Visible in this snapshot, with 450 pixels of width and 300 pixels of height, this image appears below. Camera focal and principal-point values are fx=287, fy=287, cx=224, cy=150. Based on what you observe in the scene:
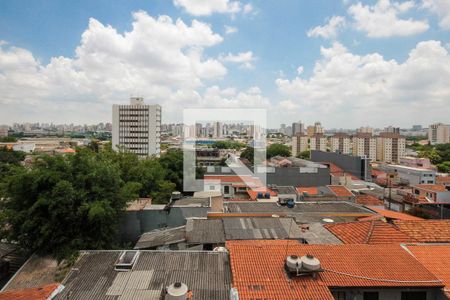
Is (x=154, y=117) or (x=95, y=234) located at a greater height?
(x=154, y=117)

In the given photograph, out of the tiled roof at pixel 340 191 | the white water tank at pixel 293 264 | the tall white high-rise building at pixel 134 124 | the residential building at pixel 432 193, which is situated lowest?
the residential building at pixel 432 193

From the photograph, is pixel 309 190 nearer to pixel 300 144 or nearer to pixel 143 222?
pixel 143 222

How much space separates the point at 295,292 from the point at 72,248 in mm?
6247

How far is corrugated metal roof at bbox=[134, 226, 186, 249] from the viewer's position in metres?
7.85

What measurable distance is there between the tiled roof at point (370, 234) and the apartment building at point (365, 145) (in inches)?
2145

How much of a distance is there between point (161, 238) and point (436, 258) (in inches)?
262

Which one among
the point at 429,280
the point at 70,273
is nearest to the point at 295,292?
the point at 429,280

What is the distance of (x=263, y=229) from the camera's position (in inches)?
329

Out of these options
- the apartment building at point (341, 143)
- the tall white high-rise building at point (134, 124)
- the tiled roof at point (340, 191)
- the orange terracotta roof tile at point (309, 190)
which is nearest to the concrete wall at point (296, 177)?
the orange terracotta roof tile at point (309, 190)

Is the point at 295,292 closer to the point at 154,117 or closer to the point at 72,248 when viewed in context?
the point at 72,248

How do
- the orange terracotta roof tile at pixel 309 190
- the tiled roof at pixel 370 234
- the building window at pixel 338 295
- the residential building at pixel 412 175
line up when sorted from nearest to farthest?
the building window at pixel 338 295 < the tiled roof at pixel 370 234 < the orange terracotta roof tile at pixel 309 190 < the residential building at pixel 412 175

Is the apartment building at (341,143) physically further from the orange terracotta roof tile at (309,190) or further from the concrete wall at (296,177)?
the orange terracotta roof tile at (309,190)

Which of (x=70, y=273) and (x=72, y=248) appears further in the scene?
(x=72, y=248)

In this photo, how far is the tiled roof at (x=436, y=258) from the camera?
5.44 m
